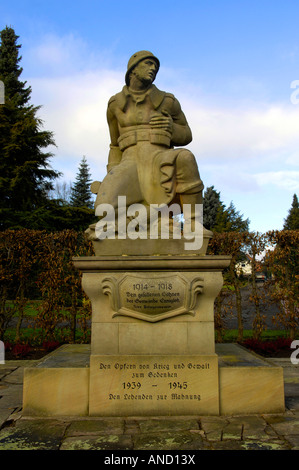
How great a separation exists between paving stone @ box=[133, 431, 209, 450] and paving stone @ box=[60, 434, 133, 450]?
0.25 feet

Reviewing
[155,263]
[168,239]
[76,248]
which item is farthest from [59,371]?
[76,248]

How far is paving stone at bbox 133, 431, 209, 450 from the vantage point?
2684mm

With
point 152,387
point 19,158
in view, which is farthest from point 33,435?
point 19,158

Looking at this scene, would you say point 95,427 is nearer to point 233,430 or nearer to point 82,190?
point 233,430

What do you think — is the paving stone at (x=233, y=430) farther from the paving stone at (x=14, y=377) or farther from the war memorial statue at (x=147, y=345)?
the paving stone at (x=14, y=377)

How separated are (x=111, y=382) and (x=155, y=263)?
1103mm

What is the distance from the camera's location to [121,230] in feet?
12.7

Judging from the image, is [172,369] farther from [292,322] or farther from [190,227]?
[292,322]

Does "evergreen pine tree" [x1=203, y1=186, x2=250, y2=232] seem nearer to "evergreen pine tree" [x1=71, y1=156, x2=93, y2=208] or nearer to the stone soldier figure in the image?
"evergreen pine tree" [x1=71, y1=156, x2=93, y2=208]

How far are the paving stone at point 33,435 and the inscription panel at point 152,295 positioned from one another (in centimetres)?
104

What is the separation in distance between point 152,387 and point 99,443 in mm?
768

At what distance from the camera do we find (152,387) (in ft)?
11.2

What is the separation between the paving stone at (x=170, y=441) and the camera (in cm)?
268

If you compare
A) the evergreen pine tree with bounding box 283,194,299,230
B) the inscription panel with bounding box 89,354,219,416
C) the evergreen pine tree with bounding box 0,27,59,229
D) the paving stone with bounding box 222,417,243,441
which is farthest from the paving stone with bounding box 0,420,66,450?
the evergreen pine tree with bounding box 283,194,299,230
